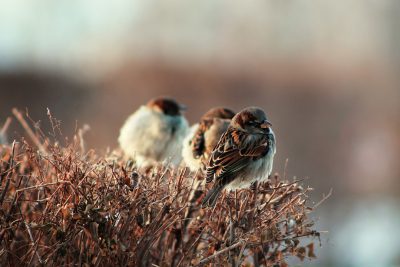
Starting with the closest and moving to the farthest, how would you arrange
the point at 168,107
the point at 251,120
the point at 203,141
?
the point at 251,120 < the point at 203,141 < the point at 168,107

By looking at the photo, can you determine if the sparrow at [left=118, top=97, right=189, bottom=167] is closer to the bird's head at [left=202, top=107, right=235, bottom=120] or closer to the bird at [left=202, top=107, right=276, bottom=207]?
the bird's head at [left=202, top=107, right=235, bottom=120]

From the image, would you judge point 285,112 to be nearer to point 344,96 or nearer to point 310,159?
point 310,159

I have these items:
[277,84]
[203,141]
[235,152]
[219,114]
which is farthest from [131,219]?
[277,84]

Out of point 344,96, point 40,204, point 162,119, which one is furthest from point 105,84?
point 40,204

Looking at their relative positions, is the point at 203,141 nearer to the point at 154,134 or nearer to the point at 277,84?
the point at 154,134

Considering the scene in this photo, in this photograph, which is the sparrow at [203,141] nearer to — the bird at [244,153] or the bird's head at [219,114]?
the bird's head at [219,114]

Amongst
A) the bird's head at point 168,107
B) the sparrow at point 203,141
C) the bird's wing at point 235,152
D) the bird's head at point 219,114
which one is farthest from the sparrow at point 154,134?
the bird's wing at point 235,152
